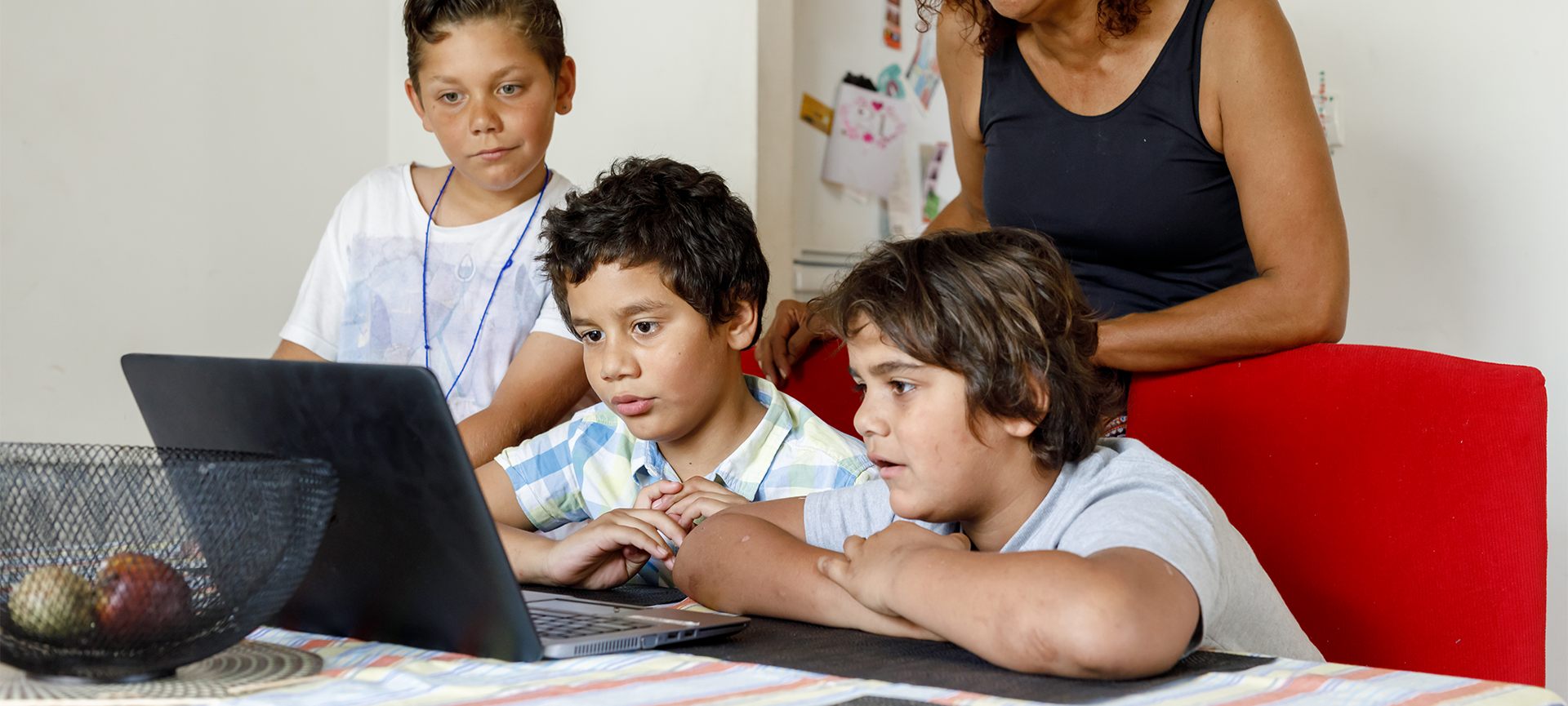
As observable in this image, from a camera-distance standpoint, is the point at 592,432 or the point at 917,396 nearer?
the point at 917,396

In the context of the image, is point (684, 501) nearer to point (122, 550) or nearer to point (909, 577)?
point (909, 577)

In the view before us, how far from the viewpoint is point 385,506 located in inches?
25.7

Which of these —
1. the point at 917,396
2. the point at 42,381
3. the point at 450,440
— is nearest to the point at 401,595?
the point at 450,440

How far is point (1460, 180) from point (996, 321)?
5.25 ft

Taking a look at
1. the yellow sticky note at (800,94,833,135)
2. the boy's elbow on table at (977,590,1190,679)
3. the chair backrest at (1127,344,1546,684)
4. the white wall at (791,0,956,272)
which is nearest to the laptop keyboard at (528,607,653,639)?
the boy's elbow on table at (977,590,1190,679)

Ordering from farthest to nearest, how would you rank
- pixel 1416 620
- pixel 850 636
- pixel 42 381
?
pixel 42 381
pixel 1416 620
pixel 850 636

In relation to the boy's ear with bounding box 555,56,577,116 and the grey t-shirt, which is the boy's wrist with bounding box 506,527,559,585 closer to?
the grey t-shirt

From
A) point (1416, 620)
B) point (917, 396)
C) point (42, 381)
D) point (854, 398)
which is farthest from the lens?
point (42, 381)

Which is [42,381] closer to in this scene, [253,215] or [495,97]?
[253,215]

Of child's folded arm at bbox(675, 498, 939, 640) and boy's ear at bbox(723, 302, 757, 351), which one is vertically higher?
boy's ear at bbox(723, 302, 757, 351)

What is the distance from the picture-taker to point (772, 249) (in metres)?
2.49

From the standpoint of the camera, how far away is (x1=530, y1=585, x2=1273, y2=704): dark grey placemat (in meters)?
0.61

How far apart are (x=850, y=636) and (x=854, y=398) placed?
0.74m

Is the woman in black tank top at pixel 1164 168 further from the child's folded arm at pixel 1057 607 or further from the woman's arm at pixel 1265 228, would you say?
the child's folded arm at pixel 1057 607
